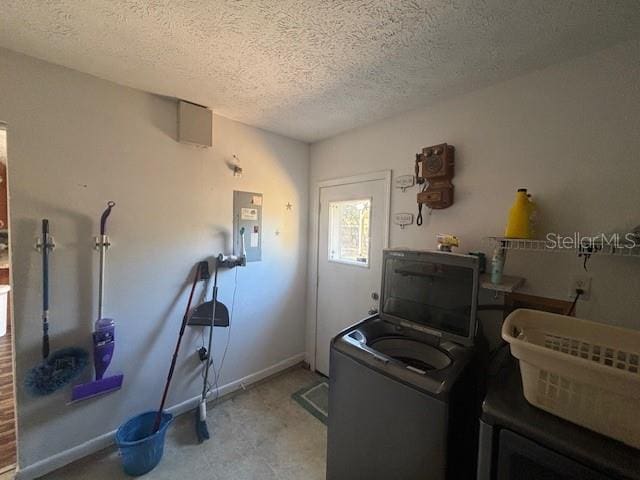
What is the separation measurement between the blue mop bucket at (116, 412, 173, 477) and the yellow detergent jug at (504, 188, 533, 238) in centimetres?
232

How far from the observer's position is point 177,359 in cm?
201

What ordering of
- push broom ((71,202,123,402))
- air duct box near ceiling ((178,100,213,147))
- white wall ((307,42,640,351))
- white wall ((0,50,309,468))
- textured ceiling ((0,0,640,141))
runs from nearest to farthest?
textured ceiling ((0,0,640,141)), white wall ((307,42,640,351)), white wall ((0,50,309,468)), push broom ((71,202,123,402)), air duct box near ceiling ((178,100,213,147))

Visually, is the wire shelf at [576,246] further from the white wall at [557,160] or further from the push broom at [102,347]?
the push broom at [102,347]

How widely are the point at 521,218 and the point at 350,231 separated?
1352mm

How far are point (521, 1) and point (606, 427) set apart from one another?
1465mm

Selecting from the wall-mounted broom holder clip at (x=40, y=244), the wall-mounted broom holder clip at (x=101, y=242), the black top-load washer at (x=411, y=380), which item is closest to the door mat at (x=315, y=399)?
the black top-load washer at (x=411, y=380)

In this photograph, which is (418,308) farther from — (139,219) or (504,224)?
(139,219)

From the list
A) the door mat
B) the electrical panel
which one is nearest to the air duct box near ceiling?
the electrical panel

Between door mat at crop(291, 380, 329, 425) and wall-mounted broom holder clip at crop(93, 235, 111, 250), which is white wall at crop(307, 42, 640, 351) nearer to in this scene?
door mat at crop(291, 380, 329, 425)

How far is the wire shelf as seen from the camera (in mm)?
1086

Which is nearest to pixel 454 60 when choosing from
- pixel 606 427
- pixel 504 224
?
pixel 504 224

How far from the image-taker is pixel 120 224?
1.71m

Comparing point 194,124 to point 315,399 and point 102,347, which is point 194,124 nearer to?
point 102,347

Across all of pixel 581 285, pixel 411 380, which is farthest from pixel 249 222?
pixel 581 285
